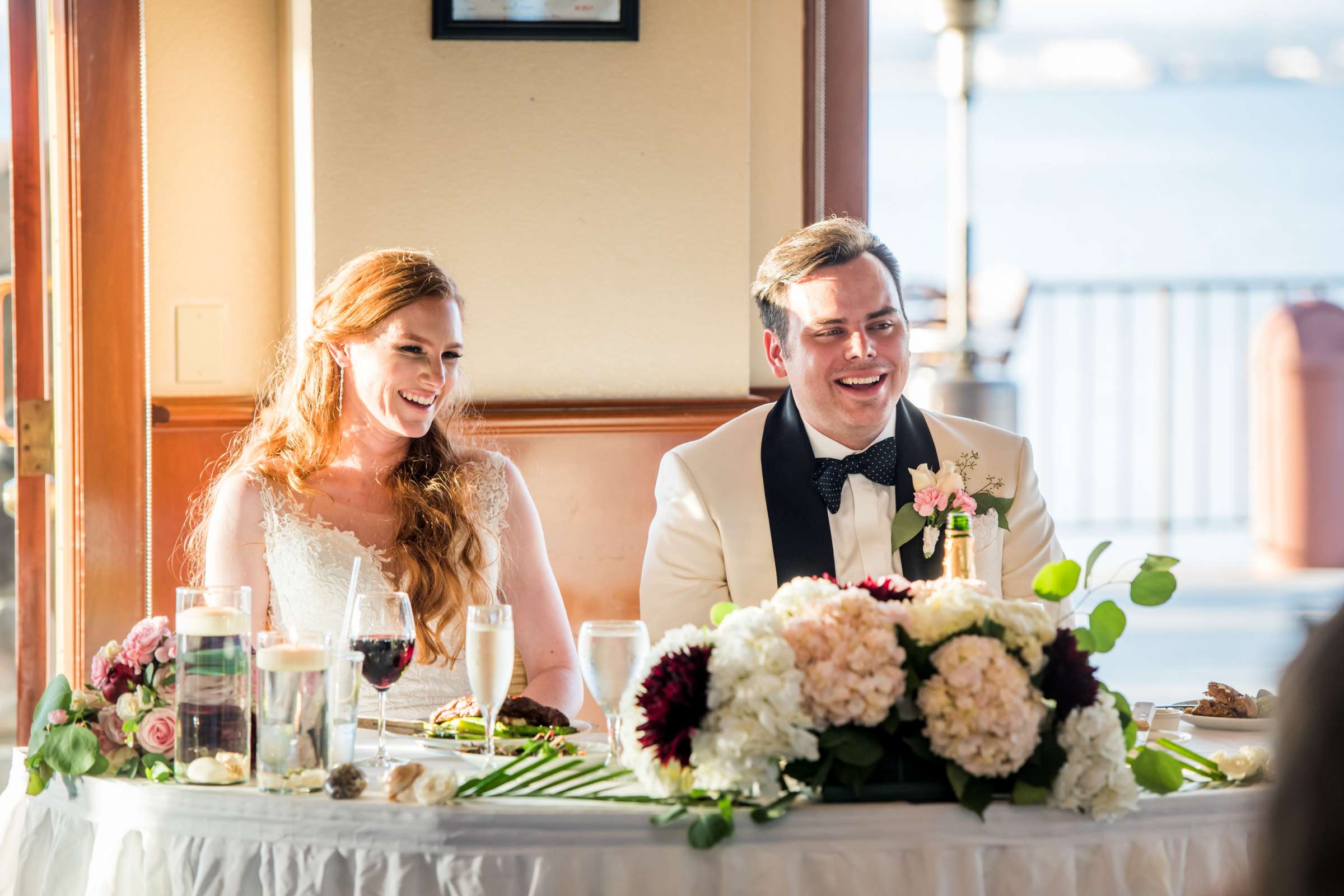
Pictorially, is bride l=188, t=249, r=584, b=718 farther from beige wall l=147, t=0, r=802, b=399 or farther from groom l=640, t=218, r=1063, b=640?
beige wall l=147, t=0, r=802, b=399

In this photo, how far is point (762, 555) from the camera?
244 centimetres

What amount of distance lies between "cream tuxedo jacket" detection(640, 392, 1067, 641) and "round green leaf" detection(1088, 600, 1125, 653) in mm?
904

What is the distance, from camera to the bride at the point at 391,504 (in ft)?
7.83

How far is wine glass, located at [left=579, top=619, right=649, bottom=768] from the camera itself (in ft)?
4.73

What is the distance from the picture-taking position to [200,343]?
302 centimetres

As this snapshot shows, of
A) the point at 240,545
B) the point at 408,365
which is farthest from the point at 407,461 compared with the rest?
the point at 240,545

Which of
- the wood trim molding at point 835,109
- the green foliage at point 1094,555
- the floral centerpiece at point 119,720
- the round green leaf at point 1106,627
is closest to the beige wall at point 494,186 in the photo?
the wood trim molding at point 835,109

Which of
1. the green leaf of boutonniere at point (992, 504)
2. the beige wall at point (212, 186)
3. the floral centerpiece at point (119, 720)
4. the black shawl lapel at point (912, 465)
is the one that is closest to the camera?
the floral centerpiece at point (119, 720)

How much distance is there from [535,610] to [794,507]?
0.48 meters

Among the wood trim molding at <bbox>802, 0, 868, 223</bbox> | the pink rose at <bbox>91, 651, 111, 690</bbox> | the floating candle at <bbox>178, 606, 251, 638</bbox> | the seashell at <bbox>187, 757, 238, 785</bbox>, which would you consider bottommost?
the seashell at <bbox>187, 757, 238, 785</bbox>

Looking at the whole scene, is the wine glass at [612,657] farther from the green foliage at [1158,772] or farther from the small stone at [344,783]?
the green foliage at [1158,772]

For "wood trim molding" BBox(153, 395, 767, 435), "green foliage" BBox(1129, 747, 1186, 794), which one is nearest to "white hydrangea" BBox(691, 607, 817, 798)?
"green foliage" BBox(1129, 747, 1186, 794)

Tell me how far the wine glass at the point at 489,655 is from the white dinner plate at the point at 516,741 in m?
0.07

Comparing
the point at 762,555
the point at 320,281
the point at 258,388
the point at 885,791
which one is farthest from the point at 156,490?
the point at 885,791
